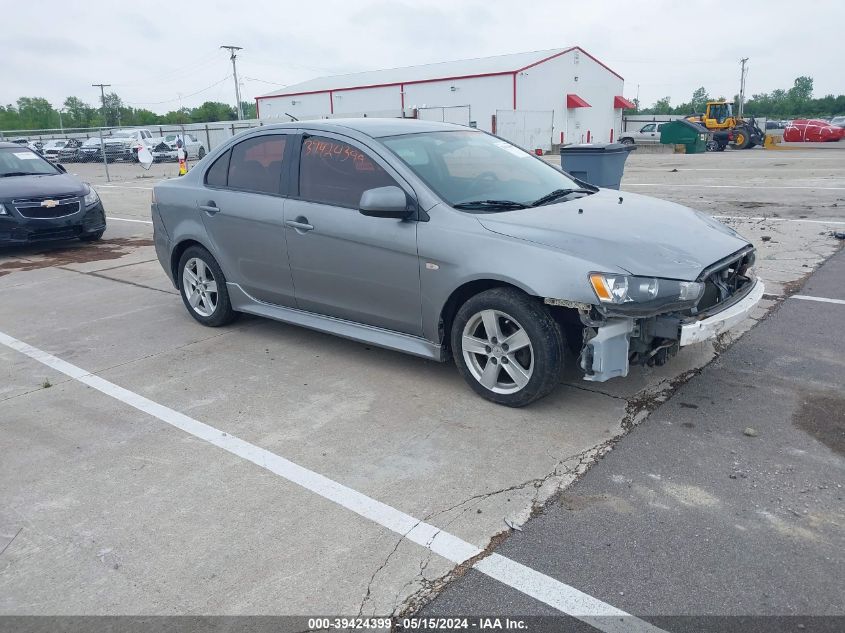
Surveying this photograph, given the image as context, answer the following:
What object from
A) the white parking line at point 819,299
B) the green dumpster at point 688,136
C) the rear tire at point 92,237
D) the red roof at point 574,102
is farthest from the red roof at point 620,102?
the white parking line at point 819,299

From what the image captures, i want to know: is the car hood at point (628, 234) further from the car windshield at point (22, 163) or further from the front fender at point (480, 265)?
the car windshield at point (22, 163)

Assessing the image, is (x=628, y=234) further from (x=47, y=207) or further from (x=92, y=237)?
(x=92, y=237)

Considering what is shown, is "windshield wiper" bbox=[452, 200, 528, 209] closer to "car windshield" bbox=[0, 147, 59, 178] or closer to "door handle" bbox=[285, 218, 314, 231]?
"door handle" bbox=[285, 218, 314, 231]

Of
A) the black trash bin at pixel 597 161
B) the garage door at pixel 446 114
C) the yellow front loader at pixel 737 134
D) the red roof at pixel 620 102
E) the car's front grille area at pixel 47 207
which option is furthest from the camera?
the red roof at pixel 620 102

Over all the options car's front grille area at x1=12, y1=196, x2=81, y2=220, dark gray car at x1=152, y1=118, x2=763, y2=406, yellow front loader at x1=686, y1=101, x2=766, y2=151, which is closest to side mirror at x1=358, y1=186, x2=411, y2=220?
dark gray car at x1=152, y1=118, x2=763, y2=406

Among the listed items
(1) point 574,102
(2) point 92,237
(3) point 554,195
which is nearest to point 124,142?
(2) point 92,237

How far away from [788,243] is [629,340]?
20.0 feet

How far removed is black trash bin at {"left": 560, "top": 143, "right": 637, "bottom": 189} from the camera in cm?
910

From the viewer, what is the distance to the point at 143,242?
Answer: 11.2 metres

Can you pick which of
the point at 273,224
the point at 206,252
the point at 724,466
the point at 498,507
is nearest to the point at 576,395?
the point at 724,466

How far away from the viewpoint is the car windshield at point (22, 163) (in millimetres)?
10344

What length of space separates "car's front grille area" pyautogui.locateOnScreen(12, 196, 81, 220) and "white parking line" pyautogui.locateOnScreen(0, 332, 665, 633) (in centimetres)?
593

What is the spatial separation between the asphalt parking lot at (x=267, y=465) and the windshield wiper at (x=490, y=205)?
47.6 inches

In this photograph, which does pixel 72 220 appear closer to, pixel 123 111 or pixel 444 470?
pixel 444 470
